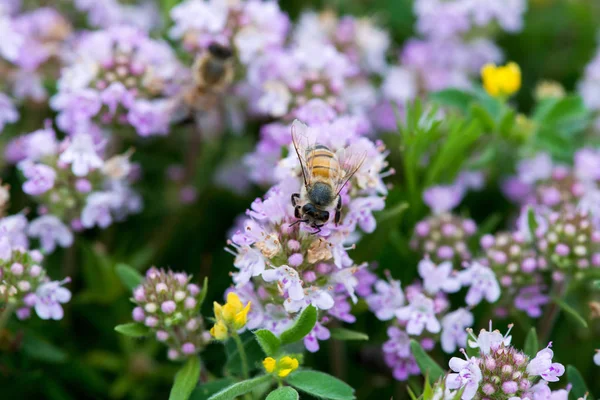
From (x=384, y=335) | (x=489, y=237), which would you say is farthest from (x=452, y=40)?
(x=384, y=335)

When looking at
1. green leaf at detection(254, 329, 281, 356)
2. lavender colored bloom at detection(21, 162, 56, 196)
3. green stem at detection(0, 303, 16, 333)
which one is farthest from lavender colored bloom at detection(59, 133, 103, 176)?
green leaf at detection(254, 329, 281, 356)

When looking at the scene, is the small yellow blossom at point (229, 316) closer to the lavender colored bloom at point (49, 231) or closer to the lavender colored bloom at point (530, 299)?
the lavender colored bloom at point (49, 231)

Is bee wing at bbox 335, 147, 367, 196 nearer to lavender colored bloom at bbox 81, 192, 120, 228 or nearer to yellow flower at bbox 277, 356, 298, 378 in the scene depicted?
yellow flower at bbox 277, 356, 298, 378

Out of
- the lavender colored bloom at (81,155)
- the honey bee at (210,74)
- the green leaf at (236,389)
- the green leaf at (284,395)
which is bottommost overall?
the green leaf at (284,395)

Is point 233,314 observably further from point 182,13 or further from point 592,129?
point 592,129

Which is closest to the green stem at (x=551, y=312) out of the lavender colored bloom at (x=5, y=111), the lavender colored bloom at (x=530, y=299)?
the lavender colored bloom at (x=530, y=299)

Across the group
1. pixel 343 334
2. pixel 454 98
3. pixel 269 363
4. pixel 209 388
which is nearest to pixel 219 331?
pixel 269 363
